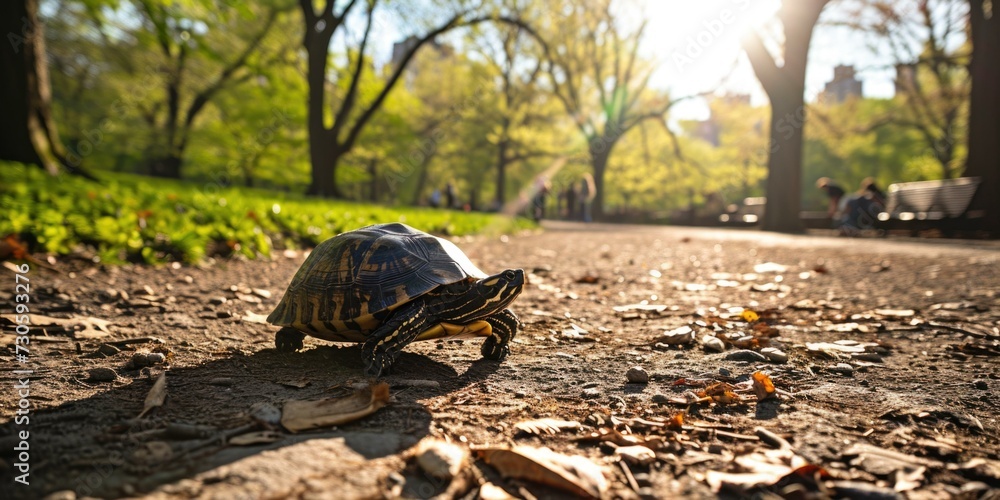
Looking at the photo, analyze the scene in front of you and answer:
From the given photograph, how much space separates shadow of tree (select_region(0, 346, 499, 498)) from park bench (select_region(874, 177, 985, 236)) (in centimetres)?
1401

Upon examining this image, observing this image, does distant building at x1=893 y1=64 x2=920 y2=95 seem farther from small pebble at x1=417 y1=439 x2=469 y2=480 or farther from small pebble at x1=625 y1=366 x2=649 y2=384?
small pebble at x1=417 y1=439 x2=469 y2=480

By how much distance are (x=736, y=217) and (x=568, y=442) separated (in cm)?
2501

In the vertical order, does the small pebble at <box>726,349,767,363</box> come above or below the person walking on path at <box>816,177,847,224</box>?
below

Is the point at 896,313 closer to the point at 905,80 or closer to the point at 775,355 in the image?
the point at 775,355

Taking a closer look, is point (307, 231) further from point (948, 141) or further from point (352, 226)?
point (948, 141)

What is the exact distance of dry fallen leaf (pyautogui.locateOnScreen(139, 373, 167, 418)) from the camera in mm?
2281

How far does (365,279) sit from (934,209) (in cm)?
1555

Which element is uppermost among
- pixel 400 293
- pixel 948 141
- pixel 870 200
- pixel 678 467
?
pixel 948 141

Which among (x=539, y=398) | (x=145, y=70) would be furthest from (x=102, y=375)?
(x=145, y=70)

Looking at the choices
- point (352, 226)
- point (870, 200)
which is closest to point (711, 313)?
point (352, 226)

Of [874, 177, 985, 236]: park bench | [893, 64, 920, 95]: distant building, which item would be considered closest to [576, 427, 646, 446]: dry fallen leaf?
[874, 177, 985, 236]: park bench

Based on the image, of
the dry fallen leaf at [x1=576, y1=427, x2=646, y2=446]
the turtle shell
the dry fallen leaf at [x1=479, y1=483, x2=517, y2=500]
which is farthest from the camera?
the turtle shell

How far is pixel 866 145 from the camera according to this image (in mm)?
48312

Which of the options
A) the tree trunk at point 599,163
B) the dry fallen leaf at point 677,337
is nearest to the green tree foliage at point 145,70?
the dry fallen leaf at point 677,337
